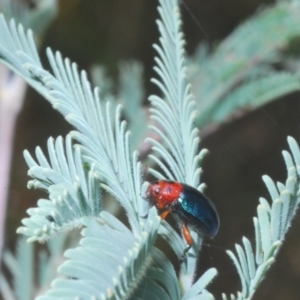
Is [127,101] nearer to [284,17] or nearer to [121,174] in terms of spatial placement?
[284,17]

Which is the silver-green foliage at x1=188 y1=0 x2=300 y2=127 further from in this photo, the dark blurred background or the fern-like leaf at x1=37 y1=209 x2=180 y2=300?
the fern-like leaf at x1=37 y1=209 x2=180 y2=300

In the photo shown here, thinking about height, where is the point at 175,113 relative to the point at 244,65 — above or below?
below

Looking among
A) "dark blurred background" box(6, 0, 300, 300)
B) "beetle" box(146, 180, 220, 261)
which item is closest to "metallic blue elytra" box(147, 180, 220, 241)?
"beetle" box(146, 180, 220, 261)

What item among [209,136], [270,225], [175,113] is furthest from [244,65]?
[270,225]

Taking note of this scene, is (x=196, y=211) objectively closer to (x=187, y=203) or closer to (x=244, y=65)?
(x=187, y=203)

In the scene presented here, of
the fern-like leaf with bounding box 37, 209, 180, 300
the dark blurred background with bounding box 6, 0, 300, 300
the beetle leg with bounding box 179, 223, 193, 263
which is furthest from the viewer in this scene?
the dark blurred background with bounding box 6, 0, 300, 300

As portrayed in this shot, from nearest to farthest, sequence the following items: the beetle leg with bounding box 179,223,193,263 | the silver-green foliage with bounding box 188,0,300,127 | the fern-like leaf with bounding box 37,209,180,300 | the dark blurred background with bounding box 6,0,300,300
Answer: the fern-like leaf with bounding box 37,209,180,300 → the beetle leg with bounding box 179,223,193,263 → the silver-green foliage with bounding box 188,0,300,127 → the dark blurred background with bounding box 6,0,300,300

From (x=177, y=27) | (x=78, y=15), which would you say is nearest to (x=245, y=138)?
(x=78, y=15)

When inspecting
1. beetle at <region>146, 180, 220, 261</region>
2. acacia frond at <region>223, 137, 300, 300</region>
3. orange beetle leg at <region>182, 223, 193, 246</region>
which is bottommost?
acacia frond at <region>223, 137, 300, 300</region>
